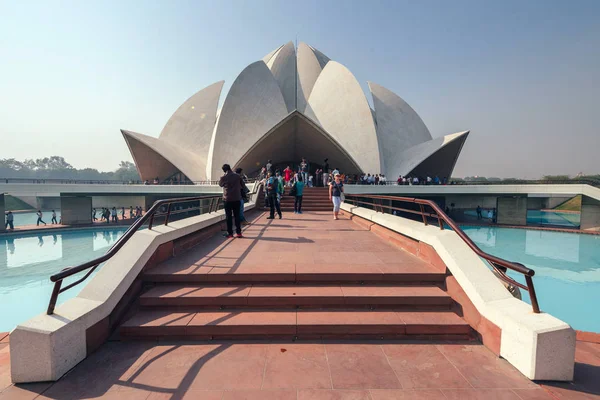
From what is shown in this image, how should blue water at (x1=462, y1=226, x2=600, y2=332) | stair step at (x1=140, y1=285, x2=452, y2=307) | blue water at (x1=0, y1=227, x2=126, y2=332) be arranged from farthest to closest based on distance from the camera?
1. blue water at (x1=0, y1=227, x2=126, y2=332)
2. blue water at (x1=462, y1=226, x2=600, y2=332)
3. stair step at (x1=140, y1=285, x2=452, y2=307)

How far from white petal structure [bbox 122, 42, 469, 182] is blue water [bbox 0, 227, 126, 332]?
35.9 ft

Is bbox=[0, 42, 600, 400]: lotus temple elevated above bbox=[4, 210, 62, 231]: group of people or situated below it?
above

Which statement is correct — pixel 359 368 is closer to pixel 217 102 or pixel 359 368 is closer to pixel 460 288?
pixel 460 288

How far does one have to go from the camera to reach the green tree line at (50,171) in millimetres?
79500

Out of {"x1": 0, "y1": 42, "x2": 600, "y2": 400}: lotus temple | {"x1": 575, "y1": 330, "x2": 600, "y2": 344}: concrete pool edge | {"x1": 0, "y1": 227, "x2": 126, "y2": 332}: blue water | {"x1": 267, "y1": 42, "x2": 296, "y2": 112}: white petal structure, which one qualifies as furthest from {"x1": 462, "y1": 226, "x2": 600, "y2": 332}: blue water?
{"x1": 267, "y1": 42, "x2": 296, "y2": 112}: white petal structure

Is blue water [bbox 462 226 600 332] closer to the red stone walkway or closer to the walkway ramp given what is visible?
the walkway ramp

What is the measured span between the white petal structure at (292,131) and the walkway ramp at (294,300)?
20327 millimetres

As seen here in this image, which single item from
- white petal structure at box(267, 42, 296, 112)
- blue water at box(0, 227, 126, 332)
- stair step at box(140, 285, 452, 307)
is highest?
white petal structure at box(267, 42, 296, 112)

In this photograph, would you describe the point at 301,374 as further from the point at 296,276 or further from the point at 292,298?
the point at 296,276

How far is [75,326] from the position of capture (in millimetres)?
2305

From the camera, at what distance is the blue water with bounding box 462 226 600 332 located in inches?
271

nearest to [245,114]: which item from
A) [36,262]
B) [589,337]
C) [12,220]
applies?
[12,220]

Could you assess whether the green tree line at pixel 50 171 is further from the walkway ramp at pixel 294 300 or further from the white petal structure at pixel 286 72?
the walkway ramp at pixel 294 300

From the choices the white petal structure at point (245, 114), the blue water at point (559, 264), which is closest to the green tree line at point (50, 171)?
the white petal structure at point (245, 114)
